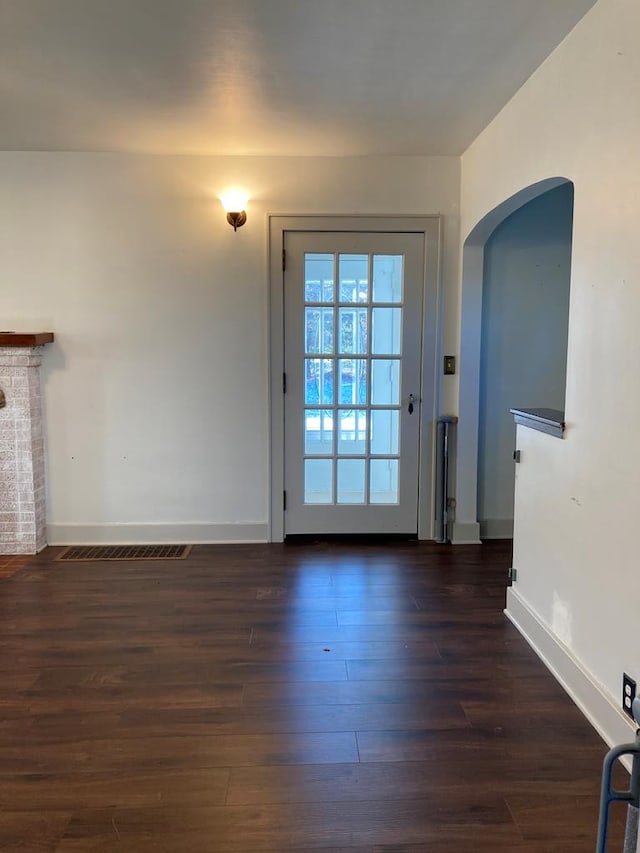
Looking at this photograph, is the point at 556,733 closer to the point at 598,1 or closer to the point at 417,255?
the point at 598,1

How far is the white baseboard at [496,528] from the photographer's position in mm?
4082

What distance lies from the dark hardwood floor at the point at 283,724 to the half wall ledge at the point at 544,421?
962 millimetres

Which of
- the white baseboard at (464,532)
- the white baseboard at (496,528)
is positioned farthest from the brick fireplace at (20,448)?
the white baseboard at (496,528)

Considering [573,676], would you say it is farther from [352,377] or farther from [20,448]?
[20,448]

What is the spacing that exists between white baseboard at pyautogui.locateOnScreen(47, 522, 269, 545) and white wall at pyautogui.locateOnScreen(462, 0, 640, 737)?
1.99 m

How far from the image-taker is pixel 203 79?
265 centimetres

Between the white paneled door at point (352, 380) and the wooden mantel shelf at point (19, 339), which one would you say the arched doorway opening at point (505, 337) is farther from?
the wooden mantel shelf at point (19, 339)

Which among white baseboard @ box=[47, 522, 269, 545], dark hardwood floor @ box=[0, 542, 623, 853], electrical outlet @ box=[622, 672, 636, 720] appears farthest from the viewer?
white baseboard @ box=[47, 522, 269, 545]

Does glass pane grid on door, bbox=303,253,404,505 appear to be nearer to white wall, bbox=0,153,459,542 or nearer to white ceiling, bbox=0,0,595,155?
white wall, bbox=0,153,459,542

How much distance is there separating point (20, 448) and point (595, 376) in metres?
3.31

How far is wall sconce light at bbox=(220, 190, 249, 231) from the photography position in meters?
3.67

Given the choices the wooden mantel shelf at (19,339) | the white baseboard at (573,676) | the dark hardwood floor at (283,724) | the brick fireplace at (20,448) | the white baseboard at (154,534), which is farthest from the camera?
the white baseboard at (154,534)

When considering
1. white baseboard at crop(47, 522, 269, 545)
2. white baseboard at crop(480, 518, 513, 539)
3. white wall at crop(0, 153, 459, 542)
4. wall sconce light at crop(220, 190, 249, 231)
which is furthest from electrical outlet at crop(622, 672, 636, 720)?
wall sconce light at crop(220, 190, 249, 231)

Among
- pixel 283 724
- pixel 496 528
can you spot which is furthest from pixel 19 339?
pixel 496 528
